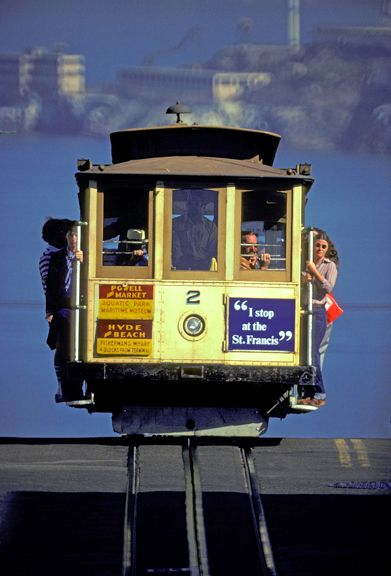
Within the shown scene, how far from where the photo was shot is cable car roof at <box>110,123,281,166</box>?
1744 cm

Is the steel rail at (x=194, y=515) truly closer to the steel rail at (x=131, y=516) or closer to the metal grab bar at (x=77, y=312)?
the steel rail at (x=131, y=516)

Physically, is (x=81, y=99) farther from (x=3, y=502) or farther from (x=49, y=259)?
(x=3, y=502)

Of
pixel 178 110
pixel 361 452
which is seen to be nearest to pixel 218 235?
pixel 178 110

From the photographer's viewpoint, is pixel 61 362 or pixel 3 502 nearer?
pixel 3 502

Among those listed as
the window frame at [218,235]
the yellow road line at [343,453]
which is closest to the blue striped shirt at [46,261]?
the window frame at [218,235]

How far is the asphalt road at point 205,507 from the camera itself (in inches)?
491

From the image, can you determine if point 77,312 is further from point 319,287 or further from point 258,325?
point 319,287

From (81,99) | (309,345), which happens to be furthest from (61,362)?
(81,99)

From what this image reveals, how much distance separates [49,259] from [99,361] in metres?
1.94

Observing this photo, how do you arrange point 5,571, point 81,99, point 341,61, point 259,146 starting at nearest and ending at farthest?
point 5,571
point 259,146
point 81,99
point 341,61

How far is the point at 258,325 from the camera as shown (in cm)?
1653

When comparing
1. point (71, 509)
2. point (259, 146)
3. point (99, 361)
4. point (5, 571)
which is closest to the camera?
point (5, 571)

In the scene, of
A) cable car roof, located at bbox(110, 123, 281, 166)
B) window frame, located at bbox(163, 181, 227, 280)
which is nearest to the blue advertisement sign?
Answer: window frame, located at bbox(163, 181, 227, 280)

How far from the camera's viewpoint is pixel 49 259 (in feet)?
59.3
